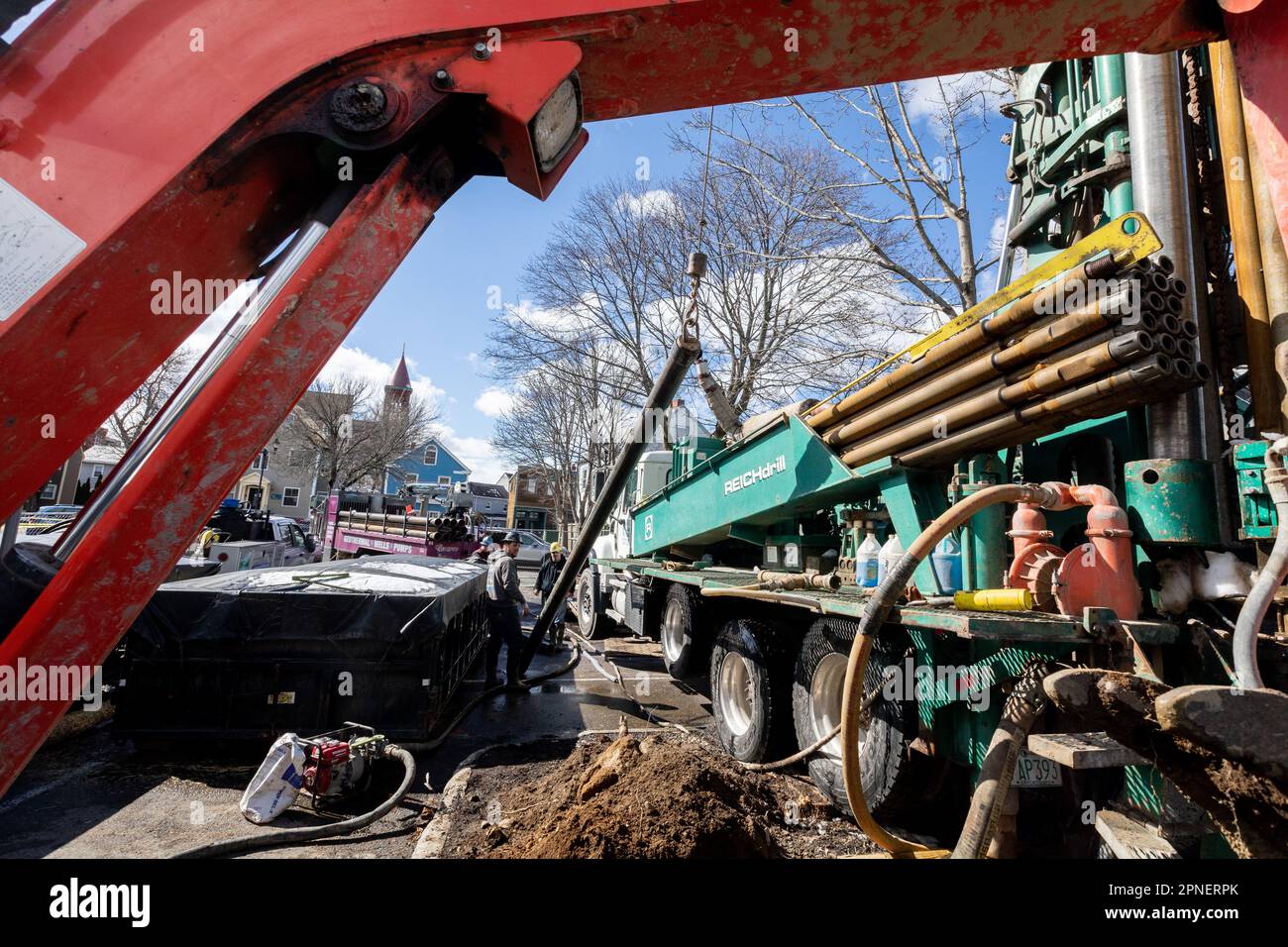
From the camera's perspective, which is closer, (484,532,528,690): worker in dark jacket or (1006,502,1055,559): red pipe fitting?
(1006,502,1055,559): red pipe fitting

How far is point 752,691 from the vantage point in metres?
5.59

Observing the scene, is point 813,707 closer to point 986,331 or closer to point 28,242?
point 986,331

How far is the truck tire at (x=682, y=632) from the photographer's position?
24.6 ft

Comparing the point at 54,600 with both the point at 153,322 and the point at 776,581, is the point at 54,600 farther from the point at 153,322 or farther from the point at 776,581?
the point at 776,581

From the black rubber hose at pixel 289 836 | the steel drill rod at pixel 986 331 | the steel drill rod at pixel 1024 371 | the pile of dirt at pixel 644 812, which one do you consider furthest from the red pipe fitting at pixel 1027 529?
the black rubber hose at pixel 289 836

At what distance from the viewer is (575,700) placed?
25.6 feet

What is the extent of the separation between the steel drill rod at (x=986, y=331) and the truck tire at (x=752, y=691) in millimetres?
2152

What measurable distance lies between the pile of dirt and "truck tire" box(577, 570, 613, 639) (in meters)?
7.47

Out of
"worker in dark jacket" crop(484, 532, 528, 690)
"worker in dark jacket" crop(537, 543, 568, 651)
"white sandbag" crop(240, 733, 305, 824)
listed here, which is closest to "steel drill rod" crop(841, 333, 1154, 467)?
"white sandbag" crop(240, 733, 305, 824)

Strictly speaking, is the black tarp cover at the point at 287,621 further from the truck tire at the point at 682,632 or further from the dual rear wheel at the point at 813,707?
the truck tire at the point at 682,632

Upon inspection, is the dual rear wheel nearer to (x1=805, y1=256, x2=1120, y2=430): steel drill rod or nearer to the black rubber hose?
(x1=805, y1=256, x2=1120, y2=430): steel drill rod

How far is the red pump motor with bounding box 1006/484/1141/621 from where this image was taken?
10.1 feet

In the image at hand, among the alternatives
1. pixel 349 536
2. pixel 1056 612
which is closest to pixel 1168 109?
pixel 1056 612
